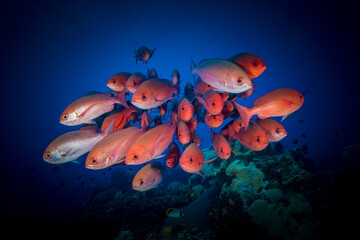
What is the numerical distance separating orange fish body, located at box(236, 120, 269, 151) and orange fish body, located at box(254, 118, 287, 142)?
0.20 metres

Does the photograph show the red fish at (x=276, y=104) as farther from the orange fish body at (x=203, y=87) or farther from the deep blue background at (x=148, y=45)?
the deep blue background at (x=148, y=45)

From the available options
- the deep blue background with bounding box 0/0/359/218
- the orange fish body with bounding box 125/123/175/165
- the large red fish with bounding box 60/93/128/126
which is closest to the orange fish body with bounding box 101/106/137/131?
the large red fish with bounding box 60/93/128/126

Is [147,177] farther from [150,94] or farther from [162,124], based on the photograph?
[150,94]

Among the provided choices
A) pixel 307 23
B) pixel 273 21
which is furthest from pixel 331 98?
pixel 273 21

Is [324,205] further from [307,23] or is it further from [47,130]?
[47,130]

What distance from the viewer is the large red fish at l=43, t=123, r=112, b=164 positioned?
2342mm

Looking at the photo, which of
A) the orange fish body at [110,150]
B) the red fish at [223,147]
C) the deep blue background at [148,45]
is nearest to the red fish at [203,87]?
the red fish at [223,147]

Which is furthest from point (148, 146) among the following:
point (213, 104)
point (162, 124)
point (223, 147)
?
point (223, 147)

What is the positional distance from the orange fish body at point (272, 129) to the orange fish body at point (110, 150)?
270 cm

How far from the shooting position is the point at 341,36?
3036cm

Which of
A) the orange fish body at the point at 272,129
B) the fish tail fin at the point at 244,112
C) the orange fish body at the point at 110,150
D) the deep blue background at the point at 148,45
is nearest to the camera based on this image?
the orange fish body at the point at 110,150

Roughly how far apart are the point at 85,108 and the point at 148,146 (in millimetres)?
1371

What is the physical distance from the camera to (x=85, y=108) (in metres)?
2.41

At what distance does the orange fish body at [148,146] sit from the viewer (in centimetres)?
207
